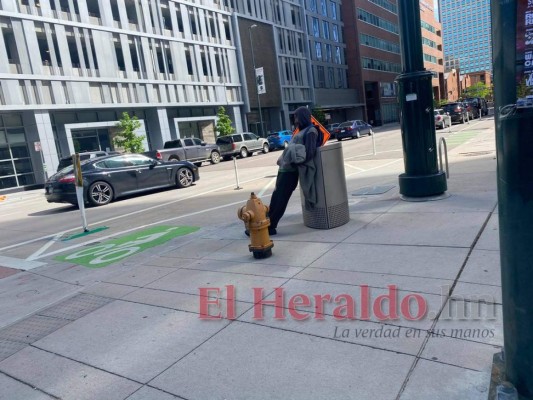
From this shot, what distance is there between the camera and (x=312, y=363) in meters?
3.04

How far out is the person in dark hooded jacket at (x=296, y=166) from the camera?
641 cm

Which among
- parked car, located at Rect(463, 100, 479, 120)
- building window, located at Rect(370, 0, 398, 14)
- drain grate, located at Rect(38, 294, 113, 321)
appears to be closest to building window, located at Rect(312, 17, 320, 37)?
building window, located at Rect(370, 0, 398, 14)

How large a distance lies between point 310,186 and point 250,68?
137 ft

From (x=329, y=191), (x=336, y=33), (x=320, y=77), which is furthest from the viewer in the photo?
(x=336, y=33)

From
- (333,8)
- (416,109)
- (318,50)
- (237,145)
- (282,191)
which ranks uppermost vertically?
(333,8)

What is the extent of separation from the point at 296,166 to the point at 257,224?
158 centimetres

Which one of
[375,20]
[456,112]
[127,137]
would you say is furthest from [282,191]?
[375,20]

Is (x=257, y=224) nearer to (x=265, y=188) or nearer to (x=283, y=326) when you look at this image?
(x=283, y=326)

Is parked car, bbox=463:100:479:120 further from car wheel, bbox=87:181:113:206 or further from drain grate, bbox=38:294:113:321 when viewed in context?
drain grate, bbox=38:294:113:321

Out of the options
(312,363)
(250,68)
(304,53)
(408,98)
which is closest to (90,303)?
(312,363)

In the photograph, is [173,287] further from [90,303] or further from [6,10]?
[6,10]

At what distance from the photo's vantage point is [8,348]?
3.92 m

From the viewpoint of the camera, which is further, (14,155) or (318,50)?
(318,50)

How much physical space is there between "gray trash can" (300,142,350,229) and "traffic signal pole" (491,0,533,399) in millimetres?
4417
